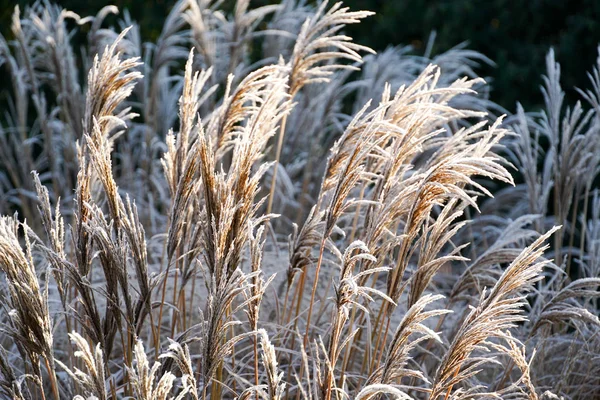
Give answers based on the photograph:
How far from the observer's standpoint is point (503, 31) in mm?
5340

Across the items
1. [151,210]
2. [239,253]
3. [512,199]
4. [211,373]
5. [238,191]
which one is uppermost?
[238,191]

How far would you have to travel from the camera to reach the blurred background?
500 centimetres

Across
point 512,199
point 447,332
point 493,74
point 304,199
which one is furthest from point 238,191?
point 493,74

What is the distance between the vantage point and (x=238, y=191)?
1851 mm

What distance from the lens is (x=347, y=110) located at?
5.86 m

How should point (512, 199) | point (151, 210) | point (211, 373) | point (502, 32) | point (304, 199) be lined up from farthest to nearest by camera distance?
point (502, 32), point (512, 199), point (304, 199), point (151, 210), point (211, 373)

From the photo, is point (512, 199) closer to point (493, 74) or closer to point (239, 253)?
point (493, 74)

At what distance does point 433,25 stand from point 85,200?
159 inches

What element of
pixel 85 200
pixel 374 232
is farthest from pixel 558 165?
pixel 85 200

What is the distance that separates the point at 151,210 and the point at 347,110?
2530 mm

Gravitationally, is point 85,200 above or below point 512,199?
above

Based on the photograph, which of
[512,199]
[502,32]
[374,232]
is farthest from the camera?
[502,32]

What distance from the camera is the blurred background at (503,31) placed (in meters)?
5.00

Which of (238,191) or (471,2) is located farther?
(471,2)
